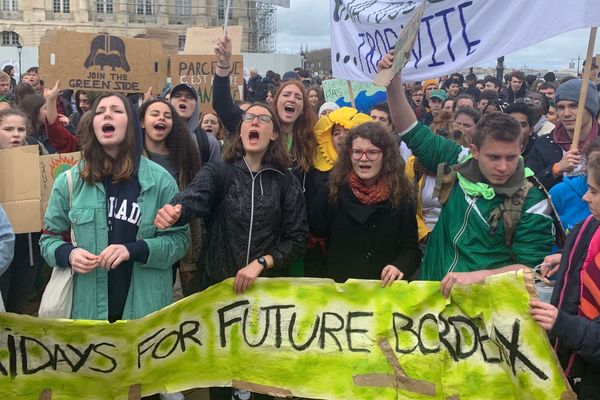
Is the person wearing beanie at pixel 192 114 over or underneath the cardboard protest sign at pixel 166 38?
underneath

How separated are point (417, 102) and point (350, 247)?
260 inches

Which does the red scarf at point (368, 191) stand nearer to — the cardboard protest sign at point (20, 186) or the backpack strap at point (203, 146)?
the backpack strap at point (203, 146)

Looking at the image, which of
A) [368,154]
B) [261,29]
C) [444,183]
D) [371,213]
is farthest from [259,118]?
[261,29]

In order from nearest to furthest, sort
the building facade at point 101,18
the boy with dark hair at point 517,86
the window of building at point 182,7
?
the boy with dark hair at point 517,86 → the building facade at point 101,18 → the window of building at point 182,7

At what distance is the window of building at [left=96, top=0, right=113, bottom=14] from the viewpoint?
65250 mm

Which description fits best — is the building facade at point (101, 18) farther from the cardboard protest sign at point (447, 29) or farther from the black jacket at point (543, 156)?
the black jacket at point (543, 156)

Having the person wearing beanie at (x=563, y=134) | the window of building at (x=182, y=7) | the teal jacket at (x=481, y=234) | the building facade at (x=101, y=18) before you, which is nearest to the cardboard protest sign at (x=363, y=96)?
the person wearing beanie at (x=563, y=134)

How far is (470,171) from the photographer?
3098mm

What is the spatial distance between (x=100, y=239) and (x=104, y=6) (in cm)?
6828

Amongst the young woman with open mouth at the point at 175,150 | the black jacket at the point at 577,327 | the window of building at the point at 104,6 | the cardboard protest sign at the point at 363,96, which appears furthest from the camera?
the window of building at the point at 104,6

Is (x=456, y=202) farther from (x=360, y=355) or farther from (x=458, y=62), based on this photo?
(x=458, y=62)

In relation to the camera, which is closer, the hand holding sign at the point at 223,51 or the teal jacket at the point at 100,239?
the teal jacket at the point at 100,239

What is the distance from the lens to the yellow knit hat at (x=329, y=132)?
4098 millimetres

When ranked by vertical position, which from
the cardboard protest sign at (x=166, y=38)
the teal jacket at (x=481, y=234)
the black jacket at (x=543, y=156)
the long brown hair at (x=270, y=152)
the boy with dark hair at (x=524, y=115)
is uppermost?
the cardboard protest sign at (x=166, y=38)
